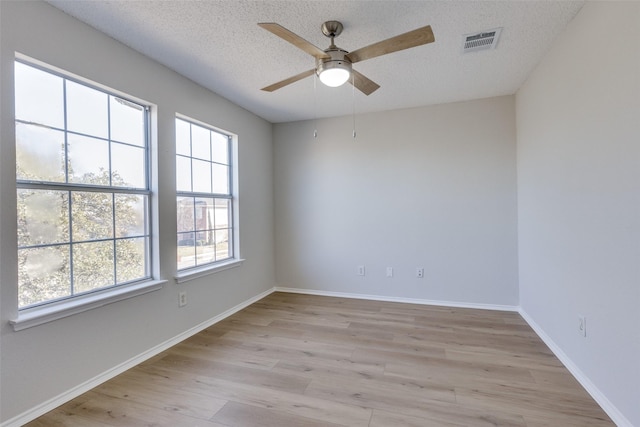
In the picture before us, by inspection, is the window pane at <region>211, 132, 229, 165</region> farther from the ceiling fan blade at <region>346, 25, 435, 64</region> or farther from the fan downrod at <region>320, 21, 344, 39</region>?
the ceiling fan blade at <region>346, 25, 435, 64</region>

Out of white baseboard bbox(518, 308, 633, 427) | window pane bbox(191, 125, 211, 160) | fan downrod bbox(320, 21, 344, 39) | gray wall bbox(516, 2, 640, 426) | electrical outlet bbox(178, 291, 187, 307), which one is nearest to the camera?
gray wall bbox(516, 2, 640, 426)

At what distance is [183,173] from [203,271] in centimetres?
102

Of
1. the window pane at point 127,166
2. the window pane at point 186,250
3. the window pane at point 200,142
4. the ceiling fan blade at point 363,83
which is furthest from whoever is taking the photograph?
the window pane at point 200,142

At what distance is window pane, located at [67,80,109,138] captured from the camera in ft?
6.54

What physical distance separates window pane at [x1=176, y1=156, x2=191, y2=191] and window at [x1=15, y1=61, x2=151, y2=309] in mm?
328

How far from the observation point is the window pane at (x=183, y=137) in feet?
9.39

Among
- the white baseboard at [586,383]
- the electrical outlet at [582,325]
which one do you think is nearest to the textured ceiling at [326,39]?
the electrical outlet at [582,325]

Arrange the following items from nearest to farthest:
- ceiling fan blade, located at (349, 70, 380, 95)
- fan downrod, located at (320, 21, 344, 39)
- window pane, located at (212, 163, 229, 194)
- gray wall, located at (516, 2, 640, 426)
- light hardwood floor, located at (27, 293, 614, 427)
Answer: gray wall, located at (516, 2, 640, 426) → light hardwood floor, located at (27, 293, 614, 427) → fan downrod, located at (320, 21, 344, 39) → ceiling fan blade, located at (349, 70, 380, 95) → window pane, located at (212, 163, 229, 194)

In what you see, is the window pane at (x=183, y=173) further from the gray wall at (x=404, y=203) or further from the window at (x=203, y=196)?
the gray wall at (x=404, y=203)

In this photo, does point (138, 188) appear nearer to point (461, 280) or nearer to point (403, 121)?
point (403, 121)

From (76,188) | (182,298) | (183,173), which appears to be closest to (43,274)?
(76,188)

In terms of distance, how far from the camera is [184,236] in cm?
290

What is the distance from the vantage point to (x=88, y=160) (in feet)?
6.85

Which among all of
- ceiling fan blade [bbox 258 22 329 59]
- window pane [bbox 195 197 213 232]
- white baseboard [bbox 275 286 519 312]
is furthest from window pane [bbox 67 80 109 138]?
white baseboard [bbox 275 286 519 312]
